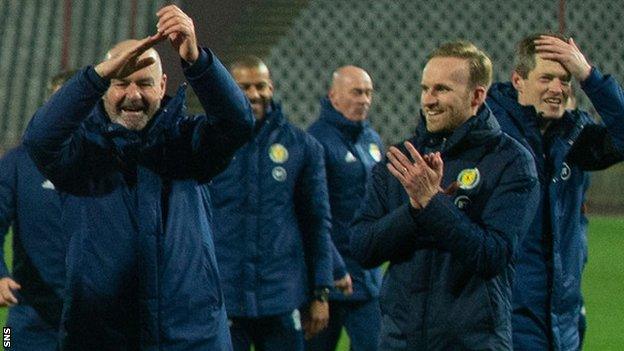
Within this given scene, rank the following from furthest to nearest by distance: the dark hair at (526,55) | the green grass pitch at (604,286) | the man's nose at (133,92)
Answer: the green grass pitch at (604,286) < the dark hair at (526,55) < the man's nose at (133,92)

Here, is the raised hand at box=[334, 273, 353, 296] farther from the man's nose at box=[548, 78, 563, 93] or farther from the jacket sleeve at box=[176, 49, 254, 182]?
the jacket sleeve at box=[176, 49, 254, 182]

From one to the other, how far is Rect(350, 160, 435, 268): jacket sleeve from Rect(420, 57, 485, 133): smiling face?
0.23 m

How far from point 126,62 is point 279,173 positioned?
9.28 ft

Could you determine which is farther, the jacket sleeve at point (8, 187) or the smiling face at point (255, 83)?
the smiling face at point (255, 83)

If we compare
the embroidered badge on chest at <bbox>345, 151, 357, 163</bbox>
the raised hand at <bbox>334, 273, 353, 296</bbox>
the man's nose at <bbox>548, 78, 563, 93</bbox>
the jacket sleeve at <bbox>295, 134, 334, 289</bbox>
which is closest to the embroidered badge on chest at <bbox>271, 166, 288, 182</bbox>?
the jacket sleeve at <bbox>295, 134, 334, 289</bbox>

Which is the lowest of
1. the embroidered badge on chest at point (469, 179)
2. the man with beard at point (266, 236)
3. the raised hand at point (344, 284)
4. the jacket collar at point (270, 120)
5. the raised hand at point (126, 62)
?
the raised hand at point (344, 284)

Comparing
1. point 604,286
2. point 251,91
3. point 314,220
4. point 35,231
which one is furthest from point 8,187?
point 604,286

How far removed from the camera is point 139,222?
486cm

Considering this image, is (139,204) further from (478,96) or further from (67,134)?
(478,96)

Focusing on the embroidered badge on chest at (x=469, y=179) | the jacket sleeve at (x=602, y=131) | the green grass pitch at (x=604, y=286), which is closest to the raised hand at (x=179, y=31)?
the embroidered badge on chest at (x=469, y=179)

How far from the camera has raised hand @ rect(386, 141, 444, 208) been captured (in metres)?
4.82

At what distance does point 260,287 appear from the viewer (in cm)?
738

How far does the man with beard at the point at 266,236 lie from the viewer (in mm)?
7367

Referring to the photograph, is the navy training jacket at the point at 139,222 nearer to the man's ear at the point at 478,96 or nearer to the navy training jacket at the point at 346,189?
the man's ear at the point at 478,96
